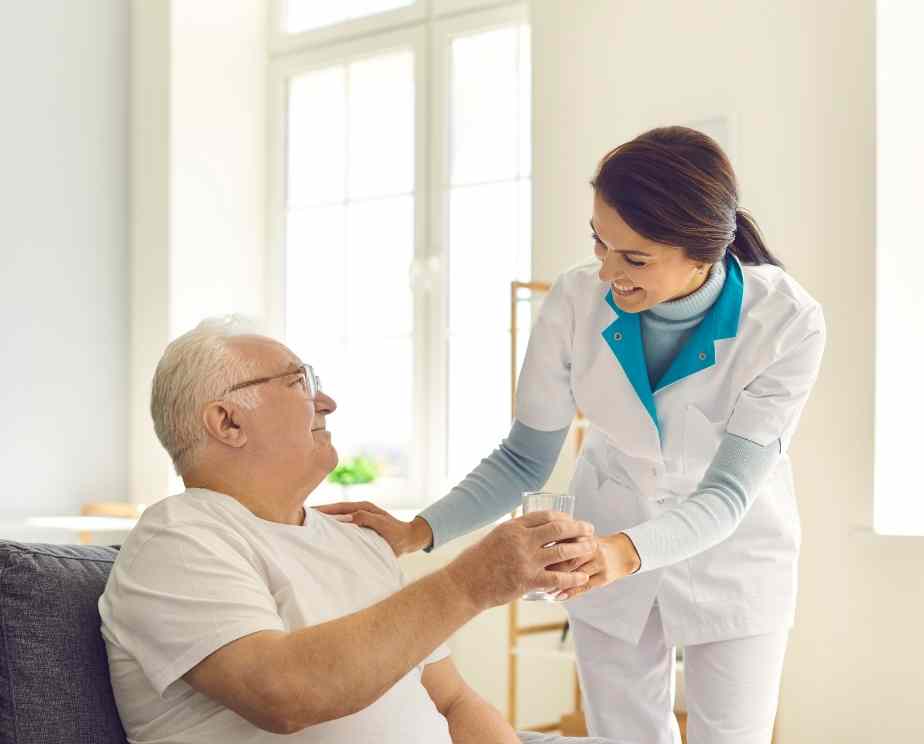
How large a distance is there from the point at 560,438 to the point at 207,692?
94cm

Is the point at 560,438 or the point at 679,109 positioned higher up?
the point at 679,109

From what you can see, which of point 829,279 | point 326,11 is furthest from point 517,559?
point 326,11

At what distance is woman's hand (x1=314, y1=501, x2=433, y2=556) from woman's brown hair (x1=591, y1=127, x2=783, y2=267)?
1.97ft

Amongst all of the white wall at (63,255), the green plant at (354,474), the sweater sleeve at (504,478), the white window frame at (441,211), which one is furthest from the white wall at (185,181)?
the sweater sleeve at (504,478)

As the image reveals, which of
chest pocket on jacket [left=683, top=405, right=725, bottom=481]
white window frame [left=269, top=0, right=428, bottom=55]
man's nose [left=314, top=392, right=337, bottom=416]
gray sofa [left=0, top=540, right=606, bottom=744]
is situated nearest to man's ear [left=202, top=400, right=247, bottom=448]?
man's nose [left=314, top=392, right=337, bottom=416]

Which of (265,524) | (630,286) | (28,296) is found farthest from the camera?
(28,296)

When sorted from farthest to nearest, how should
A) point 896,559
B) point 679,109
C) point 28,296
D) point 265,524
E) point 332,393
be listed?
point 332,393, point 28,296, point 679,109, point 896,559, point 265,524

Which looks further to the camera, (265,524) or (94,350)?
(94,350)

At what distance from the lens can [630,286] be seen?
195 centimetres

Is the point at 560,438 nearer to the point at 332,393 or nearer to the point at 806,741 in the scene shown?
the point at 806,741

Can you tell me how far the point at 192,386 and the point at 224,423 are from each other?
69 millimetres

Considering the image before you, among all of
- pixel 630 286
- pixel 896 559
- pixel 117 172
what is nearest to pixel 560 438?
pixel 630 286

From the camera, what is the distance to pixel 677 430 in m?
2.04

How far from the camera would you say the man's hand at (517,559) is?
1.50m
